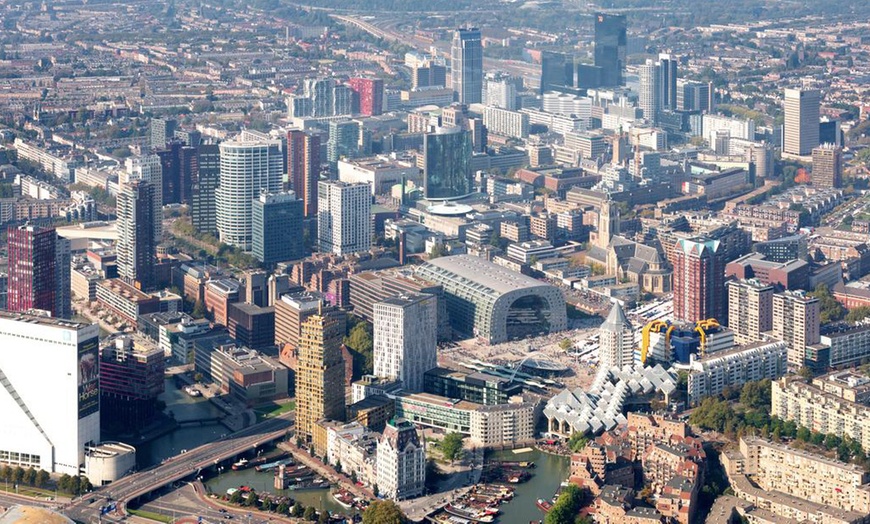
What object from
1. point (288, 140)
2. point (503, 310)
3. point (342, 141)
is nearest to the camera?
point (503, 310)

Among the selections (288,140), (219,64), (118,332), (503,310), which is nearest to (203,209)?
(288,140)

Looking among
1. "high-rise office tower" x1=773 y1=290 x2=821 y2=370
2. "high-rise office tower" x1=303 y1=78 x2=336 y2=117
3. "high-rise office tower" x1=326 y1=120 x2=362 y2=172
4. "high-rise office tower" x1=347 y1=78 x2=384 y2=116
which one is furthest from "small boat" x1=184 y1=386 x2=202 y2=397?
"high-rise office tower" x1=347 y1=78 x2=384 y2=116

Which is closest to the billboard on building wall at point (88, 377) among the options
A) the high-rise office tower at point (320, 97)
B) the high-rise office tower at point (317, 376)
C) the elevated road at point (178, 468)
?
the elevated road at point (178, 468)

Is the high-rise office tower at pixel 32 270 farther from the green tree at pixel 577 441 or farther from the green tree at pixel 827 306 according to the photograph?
the green tree at pixel 827 306

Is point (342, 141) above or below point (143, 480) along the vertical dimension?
above

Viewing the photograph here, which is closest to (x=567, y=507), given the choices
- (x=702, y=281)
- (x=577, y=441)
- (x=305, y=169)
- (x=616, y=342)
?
(x=577, y=441)

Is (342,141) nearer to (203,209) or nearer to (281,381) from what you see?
(203,209)
